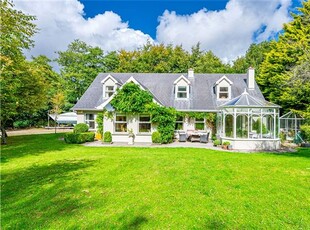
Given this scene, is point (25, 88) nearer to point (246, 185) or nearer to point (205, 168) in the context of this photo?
point (205, 168)

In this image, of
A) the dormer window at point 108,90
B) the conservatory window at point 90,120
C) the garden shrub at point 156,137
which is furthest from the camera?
the conservatory window at point 90,120

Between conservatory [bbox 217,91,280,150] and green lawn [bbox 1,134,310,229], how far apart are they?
19.5 feet

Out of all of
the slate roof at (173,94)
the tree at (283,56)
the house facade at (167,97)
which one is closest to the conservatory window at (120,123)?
the house facade at (167,97)

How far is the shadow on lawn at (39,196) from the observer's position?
4875mm

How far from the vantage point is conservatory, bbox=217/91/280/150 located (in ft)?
53.3

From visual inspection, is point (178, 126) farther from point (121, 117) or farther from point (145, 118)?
point (121, 117)

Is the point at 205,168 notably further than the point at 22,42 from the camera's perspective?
No

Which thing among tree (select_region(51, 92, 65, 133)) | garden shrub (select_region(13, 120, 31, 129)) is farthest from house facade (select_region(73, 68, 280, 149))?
garden shrub (select_region(13, 120, 31, 129))

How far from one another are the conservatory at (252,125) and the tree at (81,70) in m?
33.0

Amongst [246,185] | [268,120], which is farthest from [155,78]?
[246,185]

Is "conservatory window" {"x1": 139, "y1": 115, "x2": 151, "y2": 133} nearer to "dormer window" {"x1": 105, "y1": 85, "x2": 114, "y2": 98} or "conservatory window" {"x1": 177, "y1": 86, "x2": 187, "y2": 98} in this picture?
"conservatory window" {"x1": 177, "y1": 86, "x2": 187, "y2": 98}

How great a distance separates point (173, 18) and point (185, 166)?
14110mm

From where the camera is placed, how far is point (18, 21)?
1301cm

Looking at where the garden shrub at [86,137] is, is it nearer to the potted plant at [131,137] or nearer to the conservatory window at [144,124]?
the potted plant at [131,137]
